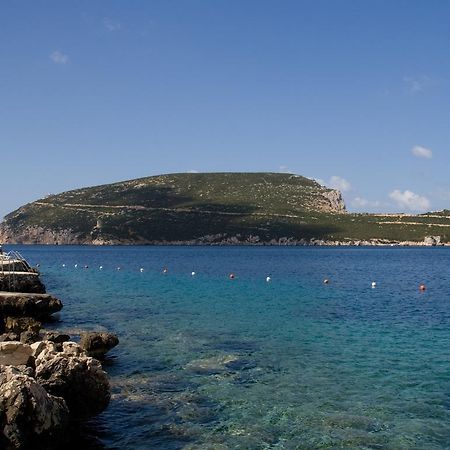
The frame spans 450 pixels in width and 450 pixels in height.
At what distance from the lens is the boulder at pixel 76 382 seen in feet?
55.7

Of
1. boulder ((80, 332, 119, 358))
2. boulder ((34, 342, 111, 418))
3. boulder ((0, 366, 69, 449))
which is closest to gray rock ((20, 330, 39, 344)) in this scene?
boulder ((80, 332, 119, 358))

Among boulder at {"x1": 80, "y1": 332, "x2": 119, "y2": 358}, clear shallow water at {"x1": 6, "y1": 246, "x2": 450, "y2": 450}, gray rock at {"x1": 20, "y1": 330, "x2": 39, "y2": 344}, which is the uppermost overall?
gray rock at {"x1": 20, "y1": 330, "x2": 39, "y2": 344}

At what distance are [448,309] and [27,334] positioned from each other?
117 feet

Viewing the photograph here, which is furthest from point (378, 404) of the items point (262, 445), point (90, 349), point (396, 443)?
point (90, 349)

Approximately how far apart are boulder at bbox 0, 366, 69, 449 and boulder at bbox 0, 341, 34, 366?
370 cm

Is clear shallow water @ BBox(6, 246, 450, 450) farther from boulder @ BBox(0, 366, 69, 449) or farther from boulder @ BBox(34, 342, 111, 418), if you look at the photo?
boulder @ BBox(0, 366, 69, 449)

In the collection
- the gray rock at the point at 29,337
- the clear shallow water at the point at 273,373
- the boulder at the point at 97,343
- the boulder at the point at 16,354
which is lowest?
the clear shallow water at the point at 273,373

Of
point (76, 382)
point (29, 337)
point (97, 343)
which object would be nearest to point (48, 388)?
point (76, 382)

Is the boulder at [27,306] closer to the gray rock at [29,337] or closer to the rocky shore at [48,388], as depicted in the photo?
the gray rock at [29,337]

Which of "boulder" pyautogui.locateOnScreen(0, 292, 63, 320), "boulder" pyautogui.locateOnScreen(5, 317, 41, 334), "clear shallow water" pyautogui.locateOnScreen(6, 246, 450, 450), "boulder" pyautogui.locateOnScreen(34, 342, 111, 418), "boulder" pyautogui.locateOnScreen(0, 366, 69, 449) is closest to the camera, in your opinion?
"boulder" pyautogui.locateOnScreen(0, 366, 69, 449)

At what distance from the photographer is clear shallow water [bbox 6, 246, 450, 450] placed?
15766mm

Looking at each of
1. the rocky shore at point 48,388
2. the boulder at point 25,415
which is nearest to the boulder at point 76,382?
the rocky shore at point 48,388

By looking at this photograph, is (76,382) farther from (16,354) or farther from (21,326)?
(21,326)

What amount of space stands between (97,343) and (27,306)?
14.0 m
